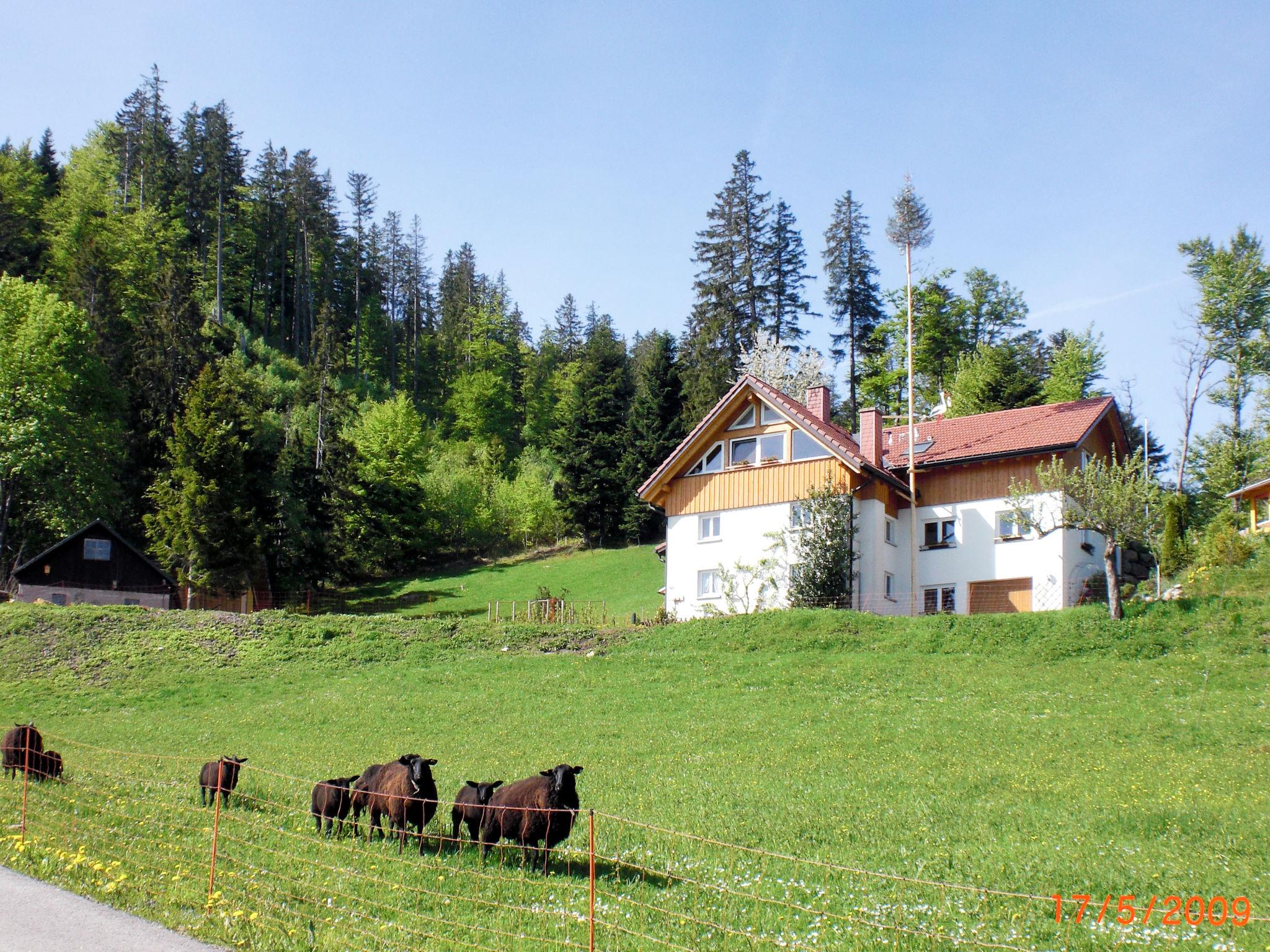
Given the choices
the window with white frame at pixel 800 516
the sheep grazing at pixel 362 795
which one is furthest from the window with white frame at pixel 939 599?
the sheep grazing at pixel 362 795

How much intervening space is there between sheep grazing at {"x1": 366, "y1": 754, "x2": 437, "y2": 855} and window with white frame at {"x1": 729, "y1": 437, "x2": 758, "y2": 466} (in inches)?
1120

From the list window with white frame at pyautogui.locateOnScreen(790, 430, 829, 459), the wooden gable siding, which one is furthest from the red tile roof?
the wooden gable siding

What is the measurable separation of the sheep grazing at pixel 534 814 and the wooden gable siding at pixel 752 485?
89.2ft

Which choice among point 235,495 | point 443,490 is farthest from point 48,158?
point 235,495

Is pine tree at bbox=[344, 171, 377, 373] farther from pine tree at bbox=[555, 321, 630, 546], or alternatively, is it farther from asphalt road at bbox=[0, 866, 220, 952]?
asphalt road at bbox=[0, 866, 220, 952]

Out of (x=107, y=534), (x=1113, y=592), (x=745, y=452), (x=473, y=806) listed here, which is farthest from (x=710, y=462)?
(x=107, y=534)

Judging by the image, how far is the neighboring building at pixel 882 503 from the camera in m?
37.5

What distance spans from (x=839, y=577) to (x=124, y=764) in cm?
2363

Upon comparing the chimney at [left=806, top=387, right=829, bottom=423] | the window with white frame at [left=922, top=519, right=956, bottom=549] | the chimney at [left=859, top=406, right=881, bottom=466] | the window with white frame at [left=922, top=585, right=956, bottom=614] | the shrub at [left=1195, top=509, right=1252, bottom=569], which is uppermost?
the chimney at [left=806, top=387, right=829, bottom=423]

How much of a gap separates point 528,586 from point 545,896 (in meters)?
50.7

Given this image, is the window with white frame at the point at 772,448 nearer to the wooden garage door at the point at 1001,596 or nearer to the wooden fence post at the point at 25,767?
the wooden garage door at the point at 1001,596

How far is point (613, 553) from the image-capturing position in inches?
2635

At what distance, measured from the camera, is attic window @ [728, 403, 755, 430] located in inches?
1597

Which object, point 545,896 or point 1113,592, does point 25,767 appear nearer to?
point 545,896
